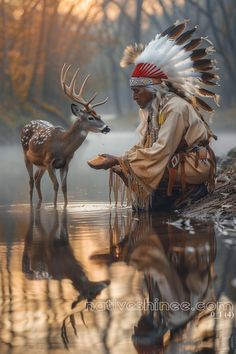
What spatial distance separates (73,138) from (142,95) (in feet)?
7.16

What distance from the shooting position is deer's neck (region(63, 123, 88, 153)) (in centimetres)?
1187

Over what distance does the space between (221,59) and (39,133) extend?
32.6 m

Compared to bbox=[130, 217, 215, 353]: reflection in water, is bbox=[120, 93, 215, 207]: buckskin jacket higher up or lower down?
higher up

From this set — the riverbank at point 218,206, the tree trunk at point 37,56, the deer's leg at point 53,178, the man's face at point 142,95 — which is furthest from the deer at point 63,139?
the tree trunk at point 37,56

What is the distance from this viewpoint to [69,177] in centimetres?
1748

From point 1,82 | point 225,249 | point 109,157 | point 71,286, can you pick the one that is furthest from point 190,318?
point 1,82

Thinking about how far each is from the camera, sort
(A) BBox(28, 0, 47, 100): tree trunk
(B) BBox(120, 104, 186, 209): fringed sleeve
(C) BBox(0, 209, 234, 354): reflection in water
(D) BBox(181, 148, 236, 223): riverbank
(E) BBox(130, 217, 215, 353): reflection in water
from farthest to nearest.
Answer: (A) BBox(28, 0, 47, 100): tree trunk → (B) BBox(120, 104, 186, 209): fringed sleeve → (D) BBox(181, 148, 236, 223): riverbank → (E) BBox(130, 217, 215, 353): reflection in water → (C) BBox(0, 209, 234, 354): reflection in water

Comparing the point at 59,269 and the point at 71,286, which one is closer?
the point at 71,286

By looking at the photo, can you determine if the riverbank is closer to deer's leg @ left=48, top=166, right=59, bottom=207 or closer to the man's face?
the man's face

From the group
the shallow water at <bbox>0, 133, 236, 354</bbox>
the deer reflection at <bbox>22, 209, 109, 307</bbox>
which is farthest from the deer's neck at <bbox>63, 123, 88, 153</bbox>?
the deer reflection at <bbox>22, 209, 109, 307</bbox>

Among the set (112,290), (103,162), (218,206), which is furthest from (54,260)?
(103,162)

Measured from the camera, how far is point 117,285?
589 centimetres

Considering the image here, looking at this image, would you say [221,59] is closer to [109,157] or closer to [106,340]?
[109,157]

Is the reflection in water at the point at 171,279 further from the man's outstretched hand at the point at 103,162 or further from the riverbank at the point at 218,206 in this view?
the man's outstretched hand at the point at 103,162
